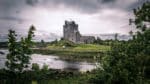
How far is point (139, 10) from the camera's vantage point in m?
43.7

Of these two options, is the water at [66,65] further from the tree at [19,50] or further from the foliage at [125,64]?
the tree at [19,50]

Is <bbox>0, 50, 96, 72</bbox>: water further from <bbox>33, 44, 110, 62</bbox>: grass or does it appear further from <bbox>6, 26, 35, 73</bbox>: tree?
<bbox>6, 26, 35, 73</bbox>: tree

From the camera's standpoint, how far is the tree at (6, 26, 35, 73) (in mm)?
28781

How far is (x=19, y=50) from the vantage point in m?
28.9

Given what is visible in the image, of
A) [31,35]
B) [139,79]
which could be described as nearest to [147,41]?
[139,79]

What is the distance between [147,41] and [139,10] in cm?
514

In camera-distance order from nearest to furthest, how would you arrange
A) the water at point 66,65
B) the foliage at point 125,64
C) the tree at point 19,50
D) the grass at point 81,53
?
1. the tree at point 19,50
2. the foliage at point 125,64
3. the water at point 66,65
4. the grass at point 81,53

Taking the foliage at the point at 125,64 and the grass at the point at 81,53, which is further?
the grass at the point at 81,53

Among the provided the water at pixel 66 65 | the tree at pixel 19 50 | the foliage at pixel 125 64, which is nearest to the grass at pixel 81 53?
the water at pixel 66 65

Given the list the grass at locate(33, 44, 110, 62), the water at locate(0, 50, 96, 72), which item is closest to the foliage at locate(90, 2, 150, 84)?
the water at locate(0, 50, 96, 72)

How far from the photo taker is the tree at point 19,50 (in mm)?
28781

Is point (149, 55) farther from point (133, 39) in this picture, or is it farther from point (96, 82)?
point (96, 82)

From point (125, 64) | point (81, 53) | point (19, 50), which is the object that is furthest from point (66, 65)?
point (19, 50)

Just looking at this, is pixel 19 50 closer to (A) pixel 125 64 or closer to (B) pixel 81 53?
(A) pixel 125 64
